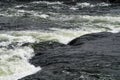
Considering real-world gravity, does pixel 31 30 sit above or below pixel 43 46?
below

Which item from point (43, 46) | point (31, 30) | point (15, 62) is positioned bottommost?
point (31, 30)

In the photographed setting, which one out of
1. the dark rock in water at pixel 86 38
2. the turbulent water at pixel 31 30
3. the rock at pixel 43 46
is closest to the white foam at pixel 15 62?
the turbulent water at pixel 31 30

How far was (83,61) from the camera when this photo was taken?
9148mm

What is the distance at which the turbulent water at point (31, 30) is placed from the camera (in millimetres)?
9680

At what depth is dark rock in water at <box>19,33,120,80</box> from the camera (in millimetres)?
7832

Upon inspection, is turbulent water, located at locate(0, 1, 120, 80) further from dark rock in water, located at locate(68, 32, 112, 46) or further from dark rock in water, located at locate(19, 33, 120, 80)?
dark rock in water, located at locate(68, 32, 112, 46)

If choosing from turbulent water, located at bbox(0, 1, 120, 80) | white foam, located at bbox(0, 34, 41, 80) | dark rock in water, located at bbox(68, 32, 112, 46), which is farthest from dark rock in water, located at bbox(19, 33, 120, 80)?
turbulent water, located at bbox(0, 1, 120, 80)

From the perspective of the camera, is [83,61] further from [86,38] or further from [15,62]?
→ [86,38]

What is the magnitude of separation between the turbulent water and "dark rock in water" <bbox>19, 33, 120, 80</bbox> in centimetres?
60

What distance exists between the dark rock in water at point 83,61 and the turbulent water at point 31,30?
0.60m

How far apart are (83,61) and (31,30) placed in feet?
25.0

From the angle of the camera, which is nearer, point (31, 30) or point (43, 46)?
point (43, 46)

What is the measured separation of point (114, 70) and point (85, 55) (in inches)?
67.2

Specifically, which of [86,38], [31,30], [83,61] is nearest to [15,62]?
[83,61]
